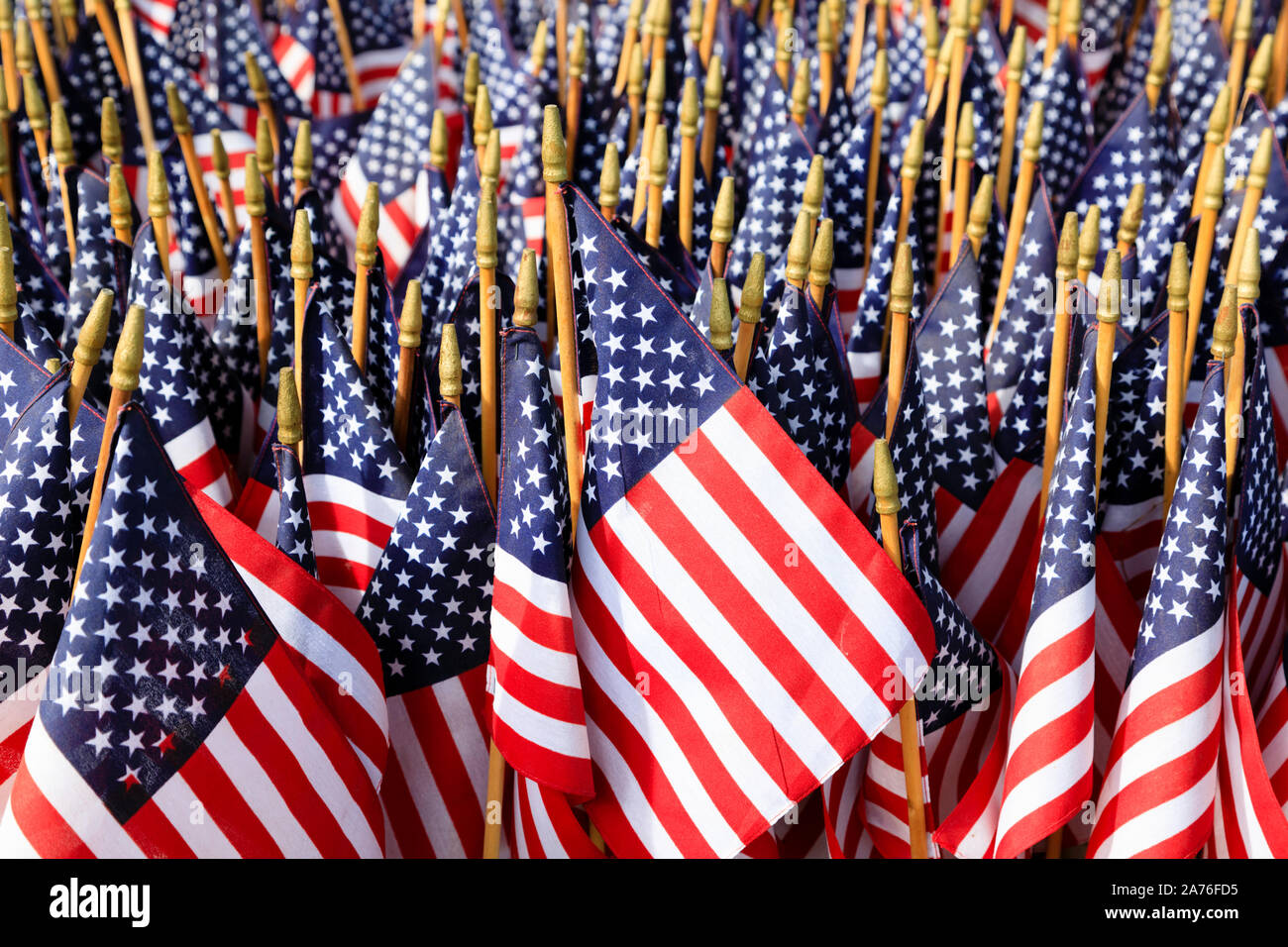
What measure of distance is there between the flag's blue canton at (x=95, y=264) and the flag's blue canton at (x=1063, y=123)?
75.8 inches

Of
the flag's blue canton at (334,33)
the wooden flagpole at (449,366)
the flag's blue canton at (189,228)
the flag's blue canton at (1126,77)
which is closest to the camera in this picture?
→ the wooden flagpole at (449,366)

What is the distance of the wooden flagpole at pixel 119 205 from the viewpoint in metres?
2.02

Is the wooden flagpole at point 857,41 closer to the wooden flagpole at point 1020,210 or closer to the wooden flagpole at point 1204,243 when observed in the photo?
the wooden flagpole at point 1020,210

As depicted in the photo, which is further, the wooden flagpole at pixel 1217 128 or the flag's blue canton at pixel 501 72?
the flag's blue canton at pixel 501 72

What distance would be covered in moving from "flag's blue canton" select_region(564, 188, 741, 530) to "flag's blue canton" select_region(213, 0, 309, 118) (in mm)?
1451

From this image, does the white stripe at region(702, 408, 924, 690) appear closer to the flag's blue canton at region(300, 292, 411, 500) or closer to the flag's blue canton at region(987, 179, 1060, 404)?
the flag's blue canton at region(300, 292, 411, 500)

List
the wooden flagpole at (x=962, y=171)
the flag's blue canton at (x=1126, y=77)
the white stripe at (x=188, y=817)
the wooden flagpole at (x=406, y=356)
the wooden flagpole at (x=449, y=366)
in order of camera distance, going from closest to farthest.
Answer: the white stripe at (x=188, y=817) < the wooden flagpole at (x=449, y=366) < the wooden flagpole at (x=406, y=356) < the wooden flagpole at (x=962, y=171) < the flag's blue canton at (x=1126, y=77)

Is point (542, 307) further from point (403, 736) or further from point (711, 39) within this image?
point (711, 39)

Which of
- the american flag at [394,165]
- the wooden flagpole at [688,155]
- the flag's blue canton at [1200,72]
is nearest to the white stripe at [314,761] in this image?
the wooden flagpole at [688,155]

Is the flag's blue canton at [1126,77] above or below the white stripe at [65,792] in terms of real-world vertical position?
above

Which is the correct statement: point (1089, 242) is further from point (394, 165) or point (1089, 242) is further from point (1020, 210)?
point (394, 165)

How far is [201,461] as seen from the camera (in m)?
1.92

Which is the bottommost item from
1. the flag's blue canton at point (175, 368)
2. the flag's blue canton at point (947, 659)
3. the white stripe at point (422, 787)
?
the white stripe at point (422, 787)

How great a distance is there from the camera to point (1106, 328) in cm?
175
